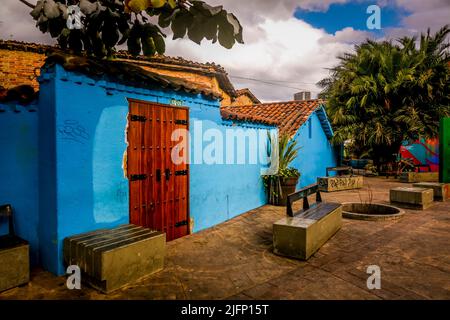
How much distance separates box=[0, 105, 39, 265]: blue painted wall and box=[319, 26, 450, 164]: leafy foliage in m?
12.8

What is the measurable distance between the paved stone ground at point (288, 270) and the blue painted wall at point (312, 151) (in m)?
4.83

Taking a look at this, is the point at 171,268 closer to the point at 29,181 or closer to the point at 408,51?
the point at 29,181

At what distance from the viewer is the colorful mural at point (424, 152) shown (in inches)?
645

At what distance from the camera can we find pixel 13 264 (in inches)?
122

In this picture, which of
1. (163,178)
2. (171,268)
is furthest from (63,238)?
(163,178)

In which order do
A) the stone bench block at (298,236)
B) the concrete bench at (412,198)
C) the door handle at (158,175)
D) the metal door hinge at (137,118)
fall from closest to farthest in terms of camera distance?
the stone bench block at (298,236) → the metal door hinge at (137,118) → the door handle at (158,175) → the concrete bench at (412,198)

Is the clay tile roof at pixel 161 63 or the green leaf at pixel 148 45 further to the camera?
the clay tile roof at pixel 161 63

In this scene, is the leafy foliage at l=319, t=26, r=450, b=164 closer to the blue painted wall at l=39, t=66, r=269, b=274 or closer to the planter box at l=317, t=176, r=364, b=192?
the planter box at l=317, t=176, r=364, b=192

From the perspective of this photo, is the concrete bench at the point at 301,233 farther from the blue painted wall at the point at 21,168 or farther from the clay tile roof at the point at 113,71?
the blue painted wall at the point at 21,168

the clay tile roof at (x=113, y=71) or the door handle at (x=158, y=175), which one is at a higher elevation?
the clay tile roof at (x=113, y=71)

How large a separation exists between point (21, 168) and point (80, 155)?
0.92m

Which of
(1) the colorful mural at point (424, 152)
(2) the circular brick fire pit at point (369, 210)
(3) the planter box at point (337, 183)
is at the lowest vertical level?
(2) the circular brick fire pit at point (369, 210)

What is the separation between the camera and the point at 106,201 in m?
3.87

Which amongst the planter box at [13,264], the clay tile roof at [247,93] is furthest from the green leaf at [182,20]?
the clay tile roof at [247,93]
